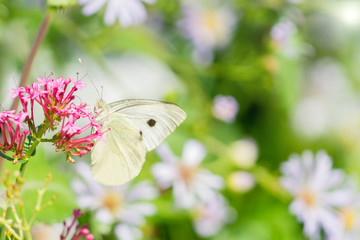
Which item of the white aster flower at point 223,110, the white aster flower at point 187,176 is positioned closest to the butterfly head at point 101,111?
the white aster flower at point 187,176

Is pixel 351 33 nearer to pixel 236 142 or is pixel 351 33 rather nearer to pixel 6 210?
pixel 236 142

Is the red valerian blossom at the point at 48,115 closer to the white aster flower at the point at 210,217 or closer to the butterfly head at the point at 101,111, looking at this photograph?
the butterfly head at the point at 101,111

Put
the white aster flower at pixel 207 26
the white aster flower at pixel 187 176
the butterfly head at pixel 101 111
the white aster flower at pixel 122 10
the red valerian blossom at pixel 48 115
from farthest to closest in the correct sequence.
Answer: the white aster flower at pixel 207 26 → the white aster flower at pixel 187 176 → the white aster flower at pixel 122 10 → the butterfly head at pixel 101 111 → the red valerian blossom at pixel 48 115

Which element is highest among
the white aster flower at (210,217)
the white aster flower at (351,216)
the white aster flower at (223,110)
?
the white aster flower at (223,110)

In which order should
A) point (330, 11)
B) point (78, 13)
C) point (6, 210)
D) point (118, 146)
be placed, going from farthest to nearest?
1. point (330, 11)
2. point (78, 13)
3. point (118, 146)
4. point (6, 210)

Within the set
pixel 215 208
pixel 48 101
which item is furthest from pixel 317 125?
pixel 48 101

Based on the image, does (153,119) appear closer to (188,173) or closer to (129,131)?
(129,131)
